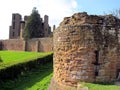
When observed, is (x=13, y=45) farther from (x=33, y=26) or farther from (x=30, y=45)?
(x=33, y=26)

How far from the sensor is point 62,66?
34.1 ft

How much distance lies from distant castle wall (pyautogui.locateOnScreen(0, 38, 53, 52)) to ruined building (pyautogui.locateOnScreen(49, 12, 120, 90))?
4148cm

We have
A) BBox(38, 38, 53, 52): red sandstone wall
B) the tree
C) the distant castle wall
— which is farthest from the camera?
the tree

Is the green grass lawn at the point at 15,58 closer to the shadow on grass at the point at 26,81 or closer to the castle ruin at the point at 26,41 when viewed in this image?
the shadow on grass at the point at 26,81

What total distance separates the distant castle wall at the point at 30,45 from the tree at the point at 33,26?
1177mm

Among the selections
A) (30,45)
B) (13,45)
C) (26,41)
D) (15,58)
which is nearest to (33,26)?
(26,41)

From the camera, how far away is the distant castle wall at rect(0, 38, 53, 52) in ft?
177

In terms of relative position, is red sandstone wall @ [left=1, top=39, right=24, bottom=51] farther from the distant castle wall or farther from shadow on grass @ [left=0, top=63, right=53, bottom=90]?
shadow on grass @ [left=0, top=63, right=53, bottom=90]

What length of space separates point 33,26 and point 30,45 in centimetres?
458

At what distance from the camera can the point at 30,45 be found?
59.0 meters

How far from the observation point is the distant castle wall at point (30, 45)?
5403 centimetres

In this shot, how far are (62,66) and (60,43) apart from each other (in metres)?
0.75

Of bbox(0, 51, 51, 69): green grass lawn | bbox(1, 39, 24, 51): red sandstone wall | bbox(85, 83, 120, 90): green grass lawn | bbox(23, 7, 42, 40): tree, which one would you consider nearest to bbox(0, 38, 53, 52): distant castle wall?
bbox(1, 39, 24, 51): red sandstone wall

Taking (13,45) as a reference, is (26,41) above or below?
above
